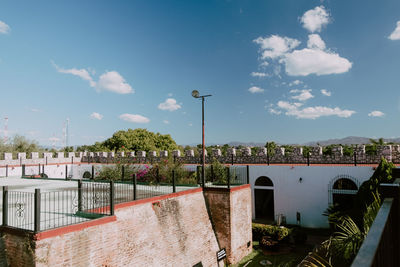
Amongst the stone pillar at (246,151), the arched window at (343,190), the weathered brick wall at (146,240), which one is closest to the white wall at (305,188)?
the arched window at (343,190)

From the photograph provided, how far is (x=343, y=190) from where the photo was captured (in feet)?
51.8

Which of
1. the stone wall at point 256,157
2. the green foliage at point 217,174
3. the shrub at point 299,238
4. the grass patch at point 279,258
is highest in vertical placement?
the stone wall at point 256,157

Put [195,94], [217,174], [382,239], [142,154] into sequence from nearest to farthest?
[382,239] → [195,94] → [217,174] → [142,154]

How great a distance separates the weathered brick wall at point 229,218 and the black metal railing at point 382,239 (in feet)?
29.3

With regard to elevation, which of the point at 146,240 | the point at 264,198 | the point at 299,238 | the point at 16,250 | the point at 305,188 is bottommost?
the point at 299,238

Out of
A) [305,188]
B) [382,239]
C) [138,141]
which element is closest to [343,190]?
[305,188]

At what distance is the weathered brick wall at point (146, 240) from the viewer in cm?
661

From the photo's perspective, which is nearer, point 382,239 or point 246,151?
point 382,239

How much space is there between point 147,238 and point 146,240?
0.27 feet

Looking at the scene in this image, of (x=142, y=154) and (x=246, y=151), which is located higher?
(x=246, y=151)

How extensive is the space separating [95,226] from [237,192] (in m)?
7.38

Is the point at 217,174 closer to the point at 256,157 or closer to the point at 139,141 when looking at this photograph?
the point at 256,157

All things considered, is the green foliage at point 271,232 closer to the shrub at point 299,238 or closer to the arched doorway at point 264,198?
the shrub at point 299,238

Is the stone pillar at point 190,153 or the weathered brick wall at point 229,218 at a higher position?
the stone pillar at point 190,153
